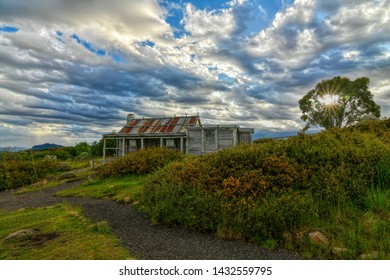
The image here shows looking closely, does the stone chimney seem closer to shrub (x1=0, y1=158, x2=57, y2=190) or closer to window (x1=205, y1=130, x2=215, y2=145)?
window (x1=205, y1=130, x2=215, y2=145)

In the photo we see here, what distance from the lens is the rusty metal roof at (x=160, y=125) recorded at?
27.7 meters

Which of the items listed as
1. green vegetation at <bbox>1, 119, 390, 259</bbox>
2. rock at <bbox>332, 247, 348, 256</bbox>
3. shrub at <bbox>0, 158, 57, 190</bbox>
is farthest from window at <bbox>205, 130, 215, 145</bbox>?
rock at <bbox>332, 247, 348, 256</bbox>

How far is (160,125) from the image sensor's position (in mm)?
29062

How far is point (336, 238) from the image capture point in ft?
16.2

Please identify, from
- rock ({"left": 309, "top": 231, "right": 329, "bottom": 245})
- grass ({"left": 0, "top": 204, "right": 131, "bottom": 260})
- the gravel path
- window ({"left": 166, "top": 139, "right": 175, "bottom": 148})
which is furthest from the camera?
window ({"left": 166, "top": 139, "right": 175, "bottom": 148})

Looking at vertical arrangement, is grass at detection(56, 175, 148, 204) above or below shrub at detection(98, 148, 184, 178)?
below

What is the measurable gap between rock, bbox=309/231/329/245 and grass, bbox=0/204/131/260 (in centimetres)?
365

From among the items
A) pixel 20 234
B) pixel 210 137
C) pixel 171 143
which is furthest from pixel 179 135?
pixel 20 234

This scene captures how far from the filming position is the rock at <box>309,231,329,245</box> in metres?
4.80

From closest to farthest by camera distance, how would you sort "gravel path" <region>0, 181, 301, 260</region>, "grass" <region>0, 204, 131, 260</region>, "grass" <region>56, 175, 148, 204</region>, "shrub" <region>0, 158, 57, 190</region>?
"grass" <region>0, 204, 131, 260</region> < "gravel path" <region>0, 181, 301, 260</region> < "grass" <region>56, 175, 148, 204</region> < "shrub" <region>0, 158, 57, 190</region>

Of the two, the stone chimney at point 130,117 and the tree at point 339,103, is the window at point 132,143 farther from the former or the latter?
the tree at point 339,103

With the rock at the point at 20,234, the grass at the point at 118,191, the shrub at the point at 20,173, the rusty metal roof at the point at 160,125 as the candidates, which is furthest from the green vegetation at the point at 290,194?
the rusty metal roof at the point at 160,125

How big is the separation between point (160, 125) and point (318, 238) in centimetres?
2531

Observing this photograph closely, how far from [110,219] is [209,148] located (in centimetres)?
1818
